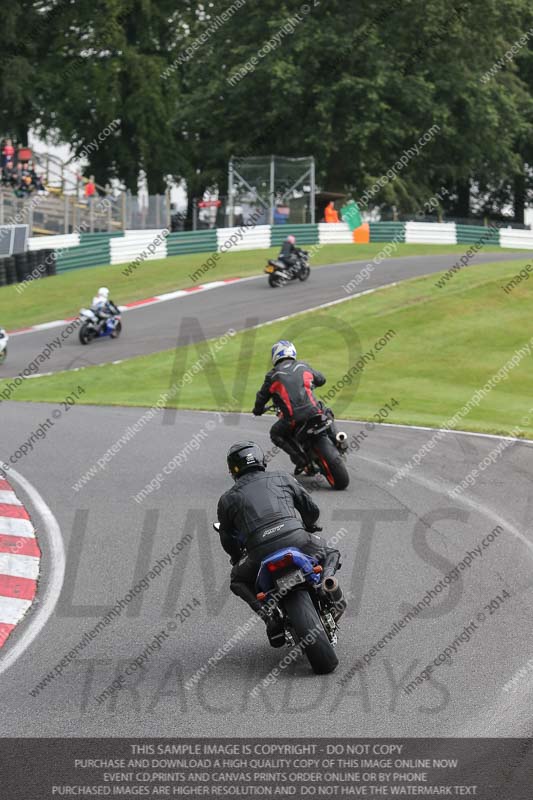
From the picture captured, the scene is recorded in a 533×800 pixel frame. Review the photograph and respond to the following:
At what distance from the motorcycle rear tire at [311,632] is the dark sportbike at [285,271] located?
25.4 meters

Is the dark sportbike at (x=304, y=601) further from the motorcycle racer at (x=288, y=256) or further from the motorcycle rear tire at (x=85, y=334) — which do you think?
the motorcycle racer at (x=288, y=256)

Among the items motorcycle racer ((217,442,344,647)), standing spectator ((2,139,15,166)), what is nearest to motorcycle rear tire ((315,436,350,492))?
motorcycle racer ((217,442,344,647))

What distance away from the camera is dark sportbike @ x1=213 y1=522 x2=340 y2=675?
704 centimetres

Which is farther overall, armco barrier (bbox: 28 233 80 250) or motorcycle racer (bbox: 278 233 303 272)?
armco barrier (bbox: 28 233 80 250)

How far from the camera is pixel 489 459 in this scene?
1422 cm

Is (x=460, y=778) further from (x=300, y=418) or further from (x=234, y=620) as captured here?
(x=300, y=418)

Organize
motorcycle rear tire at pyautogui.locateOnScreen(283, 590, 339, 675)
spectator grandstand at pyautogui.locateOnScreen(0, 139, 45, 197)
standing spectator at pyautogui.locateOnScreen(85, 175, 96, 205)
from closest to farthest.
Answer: motorcycle rear tire at pyautogui.locateOnScreen(283, 590, 339, 675), spectator grandstand at pyautogui.locateOnScreen(0, 139, 45, 197), standing spectator at pyautogui.locateOnScreen(85, 175, 96, 205)

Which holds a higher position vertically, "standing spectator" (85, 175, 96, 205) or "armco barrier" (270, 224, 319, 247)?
"standing spectator" (85, 175, 96, 205)

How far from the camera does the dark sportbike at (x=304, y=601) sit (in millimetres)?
7035

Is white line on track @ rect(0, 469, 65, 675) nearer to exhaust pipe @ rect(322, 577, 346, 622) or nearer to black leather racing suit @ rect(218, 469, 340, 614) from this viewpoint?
black leather racing suit @ rect(218, 469, 340, 614)

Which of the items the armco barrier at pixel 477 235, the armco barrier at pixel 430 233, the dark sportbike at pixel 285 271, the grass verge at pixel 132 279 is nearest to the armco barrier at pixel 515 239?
the armco barrier at pixel 477 235

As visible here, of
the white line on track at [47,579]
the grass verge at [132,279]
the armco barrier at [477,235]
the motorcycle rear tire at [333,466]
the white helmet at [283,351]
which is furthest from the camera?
the armco barrier at [477,235]

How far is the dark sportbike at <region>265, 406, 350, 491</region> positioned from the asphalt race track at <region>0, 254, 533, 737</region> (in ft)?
0.85

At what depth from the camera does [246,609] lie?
859cm
